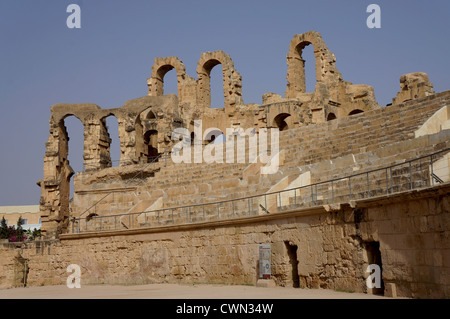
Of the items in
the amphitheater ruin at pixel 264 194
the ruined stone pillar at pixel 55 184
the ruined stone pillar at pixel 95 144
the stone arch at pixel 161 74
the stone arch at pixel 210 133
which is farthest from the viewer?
the stone arch at pixel 161 74

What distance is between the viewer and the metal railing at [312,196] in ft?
39.0

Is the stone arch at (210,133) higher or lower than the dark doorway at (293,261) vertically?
higher

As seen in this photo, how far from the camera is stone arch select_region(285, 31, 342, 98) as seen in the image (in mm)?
34000

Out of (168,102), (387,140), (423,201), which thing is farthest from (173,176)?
(423,201)

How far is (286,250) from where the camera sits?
49.1 feet

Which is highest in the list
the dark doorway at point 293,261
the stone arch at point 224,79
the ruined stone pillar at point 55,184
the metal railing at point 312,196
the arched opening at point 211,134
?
the stone arch at point 224,79

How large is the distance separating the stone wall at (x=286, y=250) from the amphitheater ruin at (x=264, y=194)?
3 cm

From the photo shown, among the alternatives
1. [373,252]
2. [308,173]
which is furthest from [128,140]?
[373,252]

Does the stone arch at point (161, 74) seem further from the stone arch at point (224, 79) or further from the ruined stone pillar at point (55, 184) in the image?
the ruined stone pillar at point (55, 184)

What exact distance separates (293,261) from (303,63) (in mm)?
22531

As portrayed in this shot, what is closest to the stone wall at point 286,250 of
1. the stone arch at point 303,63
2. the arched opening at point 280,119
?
the arched opening at point 280,119

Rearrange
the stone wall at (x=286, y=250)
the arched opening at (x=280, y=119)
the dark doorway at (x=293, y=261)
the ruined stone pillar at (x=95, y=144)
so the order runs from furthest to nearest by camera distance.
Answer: the arched opening at (x=280, y=119)
the ruined stone pillar at (x=95, y=144)
the dark doorway at (x=293, y=261)
the stone wall at (x=286, y=250)

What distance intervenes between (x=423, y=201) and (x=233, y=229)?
6.73 meters
